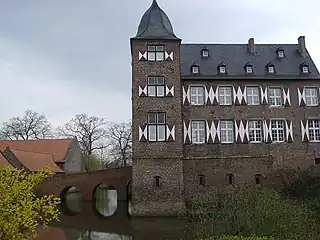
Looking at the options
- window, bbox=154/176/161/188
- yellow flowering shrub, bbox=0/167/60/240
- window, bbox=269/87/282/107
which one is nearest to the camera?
yellow flowering shrub, bbox=0/167/60/240

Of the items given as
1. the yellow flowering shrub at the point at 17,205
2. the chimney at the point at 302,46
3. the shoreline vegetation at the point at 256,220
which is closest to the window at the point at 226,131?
the chimney at the point at 302,46

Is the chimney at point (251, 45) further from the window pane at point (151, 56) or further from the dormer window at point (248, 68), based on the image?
the window pane at point (151, 56)

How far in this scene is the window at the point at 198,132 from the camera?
23328 mm

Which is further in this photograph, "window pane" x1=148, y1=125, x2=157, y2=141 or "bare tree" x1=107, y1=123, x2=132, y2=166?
"bare tree" x1=107, y1=123, x2=132, y2=166

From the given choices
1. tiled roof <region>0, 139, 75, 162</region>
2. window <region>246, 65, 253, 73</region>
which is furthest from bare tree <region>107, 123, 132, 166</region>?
window <region>246, 65, 253, 73</region>

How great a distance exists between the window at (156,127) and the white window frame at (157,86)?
3.65ft

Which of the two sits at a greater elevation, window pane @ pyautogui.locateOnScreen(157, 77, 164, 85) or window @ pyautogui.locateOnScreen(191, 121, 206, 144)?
window pane @ pyautogui.locateOnScreen(157, 77, 164, 85)

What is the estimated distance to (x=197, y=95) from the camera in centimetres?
2378

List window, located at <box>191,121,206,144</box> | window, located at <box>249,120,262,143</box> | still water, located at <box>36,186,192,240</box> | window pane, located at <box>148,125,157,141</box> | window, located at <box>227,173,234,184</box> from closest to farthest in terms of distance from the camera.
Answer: still water, located at <box>36,186,192,240</box>, window pane, located at <box>148,125,157,141</box>, window, located at <box>227,173,234,184</box>, window, located at <box>191,121,206,144</box>, window, located at <box>249,120,262,143</box>

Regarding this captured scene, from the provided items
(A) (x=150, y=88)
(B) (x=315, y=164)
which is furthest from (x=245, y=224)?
(B) (x=315, y=164)

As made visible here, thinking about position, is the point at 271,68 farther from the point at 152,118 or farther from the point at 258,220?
the point at 258,220

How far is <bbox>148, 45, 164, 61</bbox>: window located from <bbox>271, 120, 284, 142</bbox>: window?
7.51 m

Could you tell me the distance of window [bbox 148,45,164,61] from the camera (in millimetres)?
22781

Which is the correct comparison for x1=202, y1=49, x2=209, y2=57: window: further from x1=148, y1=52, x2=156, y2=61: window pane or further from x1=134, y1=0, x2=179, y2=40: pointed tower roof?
x1=148, y1=52, x2=156, y2=61: window pane
